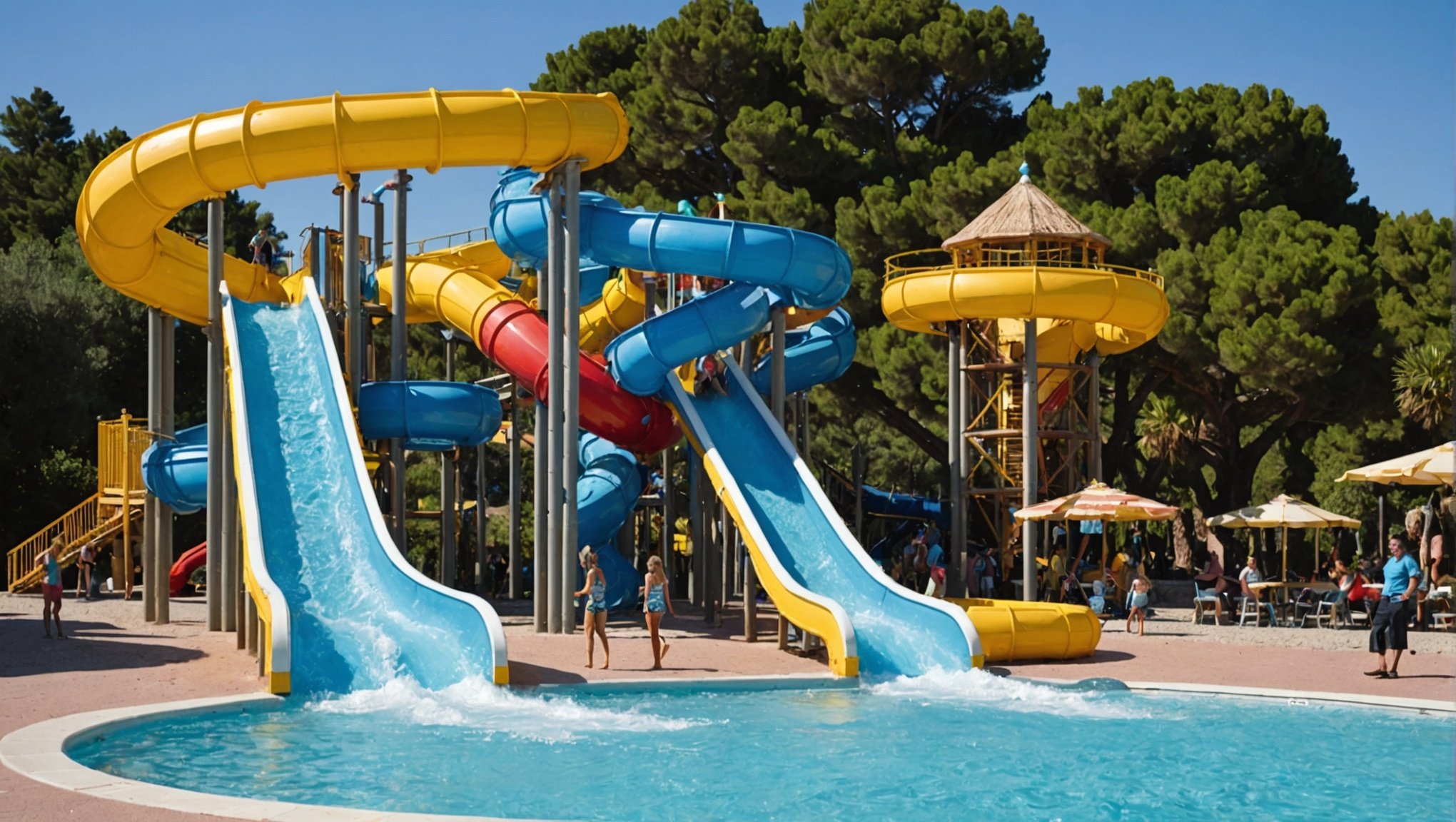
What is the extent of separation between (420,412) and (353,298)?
1.78 m

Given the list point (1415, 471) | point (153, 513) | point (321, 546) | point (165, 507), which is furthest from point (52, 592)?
point (1415, 471)

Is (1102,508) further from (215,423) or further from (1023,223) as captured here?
(215,423)

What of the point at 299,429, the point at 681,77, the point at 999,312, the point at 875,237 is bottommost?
the point at 299,429

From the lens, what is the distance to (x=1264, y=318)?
1222 inches

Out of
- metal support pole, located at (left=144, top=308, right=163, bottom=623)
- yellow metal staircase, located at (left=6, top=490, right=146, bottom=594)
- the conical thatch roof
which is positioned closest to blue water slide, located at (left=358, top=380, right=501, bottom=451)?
metal support pole, located at (left=144, top=308, right=163, bottom=623)

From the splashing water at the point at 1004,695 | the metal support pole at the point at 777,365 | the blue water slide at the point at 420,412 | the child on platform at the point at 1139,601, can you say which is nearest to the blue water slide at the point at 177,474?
the blue water slide at the point at 420,412

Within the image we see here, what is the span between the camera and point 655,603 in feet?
54.1

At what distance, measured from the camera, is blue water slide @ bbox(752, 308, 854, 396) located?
83.5ft

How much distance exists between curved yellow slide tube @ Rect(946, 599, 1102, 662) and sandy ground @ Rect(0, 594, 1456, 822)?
0.21m

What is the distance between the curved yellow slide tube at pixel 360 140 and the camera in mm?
19156

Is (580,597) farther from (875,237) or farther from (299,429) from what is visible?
(875,237)

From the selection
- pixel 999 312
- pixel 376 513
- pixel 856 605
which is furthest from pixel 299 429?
pixel 999 312

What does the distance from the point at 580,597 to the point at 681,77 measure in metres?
20.2

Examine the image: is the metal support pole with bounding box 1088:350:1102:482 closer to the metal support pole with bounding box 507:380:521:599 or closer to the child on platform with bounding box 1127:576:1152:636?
the child on platform with bounding box 1127:576:1152:636
